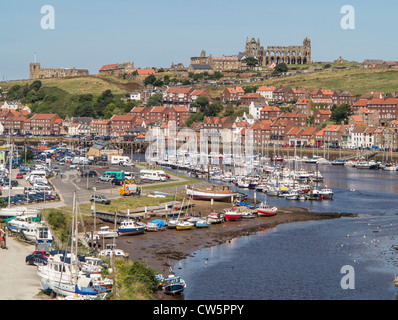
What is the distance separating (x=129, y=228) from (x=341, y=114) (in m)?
87.4

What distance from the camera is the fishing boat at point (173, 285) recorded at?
31453 mm

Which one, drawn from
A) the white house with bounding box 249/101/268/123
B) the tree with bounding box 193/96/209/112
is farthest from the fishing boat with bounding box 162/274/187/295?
the tree with bounding box 193/96/209/112

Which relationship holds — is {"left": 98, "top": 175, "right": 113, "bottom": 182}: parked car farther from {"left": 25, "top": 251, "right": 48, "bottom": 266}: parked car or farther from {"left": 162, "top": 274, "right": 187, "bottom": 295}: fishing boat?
{"left": 162, "top": 274, "right": 187, "bottom": 295}: fishing boat

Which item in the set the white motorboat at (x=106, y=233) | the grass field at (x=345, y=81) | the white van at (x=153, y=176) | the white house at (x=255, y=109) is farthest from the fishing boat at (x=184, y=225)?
the grass field at (x=345, y=81)

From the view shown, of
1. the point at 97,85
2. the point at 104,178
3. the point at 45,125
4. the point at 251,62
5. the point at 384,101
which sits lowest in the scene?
the point at 104,178

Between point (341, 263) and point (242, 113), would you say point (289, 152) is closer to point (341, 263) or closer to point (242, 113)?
point (242, 113)

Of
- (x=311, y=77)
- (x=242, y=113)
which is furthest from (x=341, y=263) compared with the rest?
(x=311, y=77)

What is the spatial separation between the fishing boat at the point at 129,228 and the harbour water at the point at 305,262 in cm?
556

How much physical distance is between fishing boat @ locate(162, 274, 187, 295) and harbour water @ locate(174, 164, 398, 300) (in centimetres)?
42

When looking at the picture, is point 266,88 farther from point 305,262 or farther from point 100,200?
point 305,262

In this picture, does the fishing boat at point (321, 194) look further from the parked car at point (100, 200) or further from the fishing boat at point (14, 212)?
the fishing boat at point (14, 212)

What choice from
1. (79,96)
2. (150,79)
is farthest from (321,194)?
(150,79)

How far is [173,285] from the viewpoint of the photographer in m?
31.5

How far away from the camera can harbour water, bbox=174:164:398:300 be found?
32.9 m
